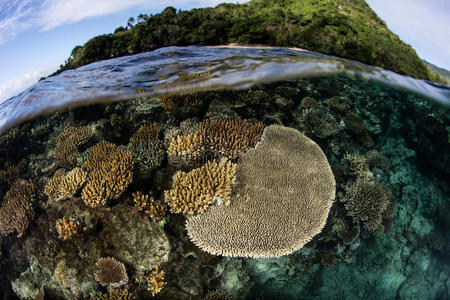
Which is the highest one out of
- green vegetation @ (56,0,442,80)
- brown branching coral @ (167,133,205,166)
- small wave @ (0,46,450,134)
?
green vegetation @ (56,0,442,80)

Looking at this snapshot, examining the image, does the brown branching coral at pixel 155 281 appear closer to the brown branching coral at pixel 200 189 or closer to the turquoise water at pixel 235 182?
the turquoise water at pixel 235 182

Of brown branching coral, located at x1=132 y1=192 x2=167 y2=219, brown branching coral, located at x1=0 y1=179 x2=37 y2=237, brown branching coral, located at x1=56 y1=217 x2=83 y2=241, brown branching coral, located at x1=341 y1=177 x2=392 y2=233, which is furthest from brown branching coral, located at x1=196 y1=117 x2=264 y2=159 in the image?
brown branching coral, located at x1=0 y1=179 x2=37 y2=237

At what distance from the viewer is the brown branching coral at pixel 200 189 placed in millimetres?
3756

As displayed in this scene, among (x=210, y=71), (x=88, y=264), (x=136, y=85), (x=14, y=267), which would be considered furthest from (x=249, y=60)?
(x=14, y=267)

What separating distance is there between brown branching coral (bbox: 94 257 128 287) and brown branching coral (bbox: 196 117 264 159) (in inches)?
113

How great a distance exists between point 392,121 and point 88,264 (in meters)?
10.7

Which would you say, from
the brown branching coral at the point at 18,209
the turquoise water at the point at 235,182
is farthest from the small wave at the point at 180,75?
the brown branching coral at the point at 18,209

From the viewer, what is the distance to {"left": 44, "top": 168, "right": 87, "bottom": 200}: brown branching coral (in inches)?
175

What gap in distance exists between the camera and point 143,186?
4363 mm

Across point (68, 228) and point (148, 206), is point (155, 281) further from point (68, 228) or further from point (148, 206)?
point (68, 228)

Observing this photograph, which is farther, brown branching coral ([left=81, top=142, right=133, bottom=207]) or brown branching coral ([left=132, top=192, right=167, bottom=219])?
brown branching coral ([left=81, top=142, right=133, bottom=207])

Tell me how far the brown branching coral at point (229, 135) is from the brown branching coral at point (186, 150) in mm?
186

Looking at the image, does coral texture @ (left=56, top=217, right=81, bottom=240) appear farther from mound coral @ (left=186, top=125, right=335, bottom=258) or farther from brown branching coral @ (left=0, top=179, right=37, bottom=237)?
mound coral @ (left=186, top=125, right=335, bottom=258)

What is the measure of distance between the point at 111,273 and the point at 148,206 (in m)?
1.39
